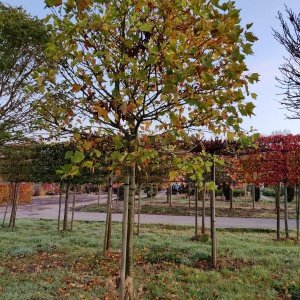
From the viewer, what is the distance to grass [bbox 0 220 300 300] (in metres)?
6.24

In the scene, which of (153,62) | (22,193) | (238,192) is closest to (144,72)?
(153,62)

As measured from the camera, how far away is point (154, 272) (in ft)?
25.1

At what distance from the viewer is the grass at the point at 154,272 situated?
246 inches

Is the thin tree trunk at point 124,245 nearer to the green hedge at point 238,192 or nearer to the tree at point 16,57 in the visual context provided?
the tree at point 16,57

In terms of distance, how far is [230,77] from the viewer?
10.3 feet

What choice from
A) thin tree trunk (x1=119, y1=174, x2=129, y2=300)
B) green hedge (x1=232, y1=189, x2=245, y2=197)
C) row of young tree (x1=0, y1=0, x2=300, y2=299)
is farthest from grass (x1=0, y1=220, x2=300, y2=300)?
green hedge (x1=232, y1=189, x2=245, y2=197)

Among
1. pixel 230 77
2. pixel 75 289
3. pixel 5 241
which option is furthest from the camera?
pixel 5 241

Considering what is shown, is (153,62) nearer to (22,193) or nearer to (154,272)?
(154,272)

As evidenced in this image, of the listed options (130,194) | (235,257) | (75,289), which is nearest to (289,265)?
(235,257)

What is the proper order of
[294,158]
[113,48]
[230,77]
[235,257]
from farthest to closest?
[294,158] → [235,257] → [113,48] → [230,77]

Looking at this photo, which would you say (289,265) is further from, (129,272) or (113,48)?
(113,48)

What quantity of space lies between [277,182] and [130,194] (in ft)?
36.4

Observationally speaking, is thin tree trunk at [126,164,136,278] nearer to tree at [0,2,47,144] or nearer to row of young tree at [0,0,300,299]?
row of young tree at [0,0,300,299]

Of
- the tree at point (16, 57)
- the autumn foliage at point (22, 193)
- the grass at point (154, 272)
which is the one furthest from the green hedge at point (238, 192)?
the tree at point (16, 57)
